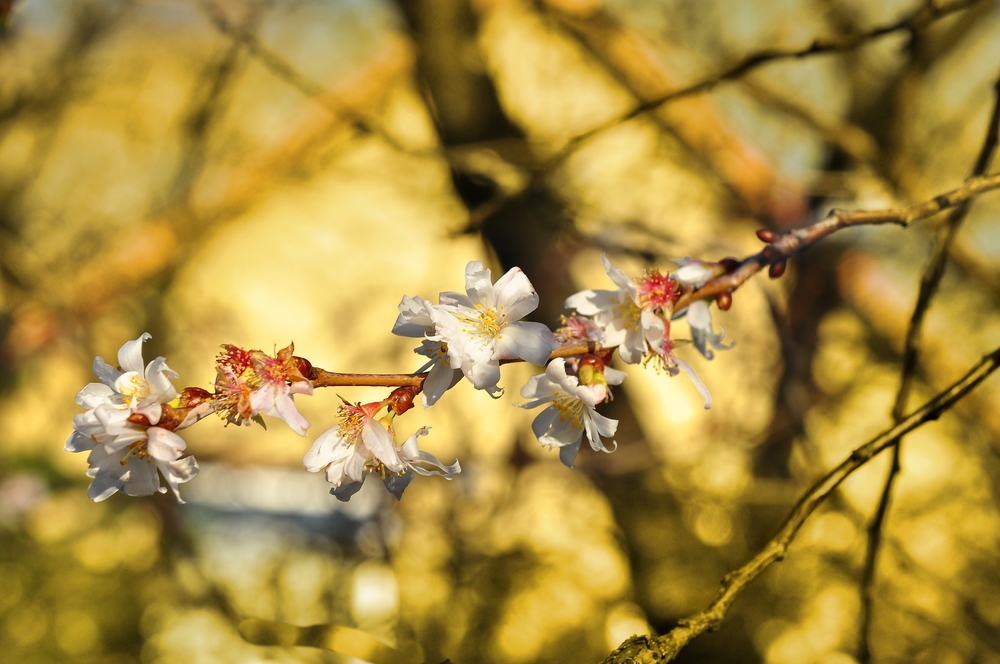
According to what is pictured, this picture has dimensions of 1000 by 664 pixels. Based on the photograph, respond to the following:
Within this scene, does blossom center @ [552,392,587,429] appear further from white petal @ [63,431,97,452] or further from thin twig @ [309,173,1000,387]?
white petal @ [63,431,97,452]

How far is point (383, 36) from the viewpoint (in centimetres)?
238

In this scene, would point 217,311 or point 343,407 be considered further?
point 217,311

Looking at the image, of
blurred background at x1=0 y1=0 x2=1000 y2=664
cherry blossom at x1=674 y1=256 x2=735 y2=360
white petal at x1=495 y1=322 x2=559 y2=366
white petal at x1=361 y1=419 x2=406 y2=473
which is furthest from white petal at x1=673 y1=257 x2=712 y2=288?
blurred background at x1=0 y1=0 x2=1000 y2=664

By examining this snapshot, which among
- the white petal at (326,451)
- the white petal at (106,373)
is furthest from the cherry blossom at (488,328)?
the white petal at (106,373)

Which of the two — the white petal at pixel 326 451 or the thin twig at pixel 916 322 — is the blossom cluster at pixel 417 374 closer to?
the white petal at pixel 326 451

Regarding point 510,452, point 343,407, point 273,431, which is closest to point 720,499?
point 510,452

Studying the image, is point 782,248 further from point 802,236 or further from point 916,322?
point 916,322

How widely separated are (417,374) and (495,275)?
1320 millimetres

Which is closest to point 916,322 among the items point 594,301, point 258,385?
point 594,301

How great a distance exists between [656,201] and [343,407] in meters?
2.03

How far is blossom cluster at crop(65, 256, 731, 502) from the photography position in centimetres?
39

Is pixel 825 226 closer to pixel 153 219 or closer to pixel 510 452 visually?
pixel 510 452

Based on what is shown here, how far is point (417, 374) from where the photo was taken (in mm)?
416

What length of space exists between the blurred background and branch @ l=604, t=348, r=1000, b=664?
2.49 feet
